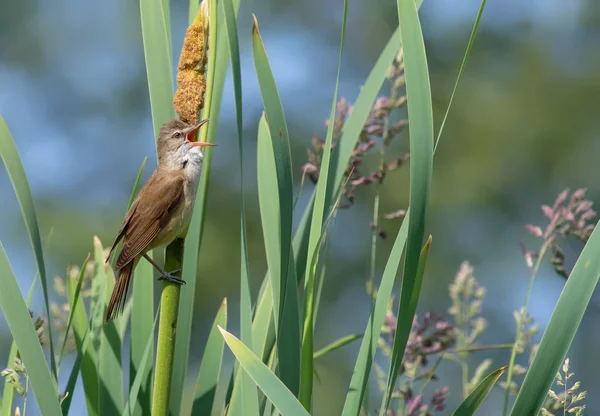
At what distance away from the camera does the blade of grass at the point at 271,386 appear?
119cm

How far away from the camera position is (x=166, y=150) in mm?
1655

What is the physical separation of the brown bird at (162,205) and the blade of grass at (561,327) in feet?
2.26

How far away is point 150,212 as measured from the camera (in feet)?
6.19

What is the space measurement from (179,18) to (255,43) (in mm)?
7369

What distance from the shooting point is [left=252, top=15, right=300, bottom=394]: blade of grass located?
1312mm

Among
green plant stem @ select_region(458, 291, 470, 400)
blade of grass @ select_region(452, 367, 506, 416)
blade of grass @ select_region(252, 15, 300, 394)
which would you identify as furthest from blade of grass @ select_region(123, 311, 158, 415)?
green plant stem @ select_region(458, 291, 470, 400)

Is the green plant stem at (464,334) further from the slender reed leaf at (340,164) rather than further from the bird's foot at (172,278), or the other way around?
the bird's foot at (172,278)

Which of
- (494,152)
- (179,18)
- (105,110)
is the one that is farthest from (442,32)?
(105,110)

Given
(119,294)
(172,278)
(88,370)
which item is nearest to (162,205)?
(119,294)

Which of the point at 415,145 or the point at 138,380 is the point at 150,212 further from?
the point at 415,145

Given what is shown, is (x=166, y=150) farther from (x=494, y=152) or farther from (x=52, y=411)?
(x=494, y=152)

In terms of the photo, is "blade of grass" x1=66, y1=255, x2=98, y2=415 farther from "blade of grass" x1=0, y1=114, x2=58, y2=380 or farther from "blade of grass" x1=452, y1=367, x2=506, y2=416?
"blade of grass" x1=452, y1=367, x2=506, y2=416

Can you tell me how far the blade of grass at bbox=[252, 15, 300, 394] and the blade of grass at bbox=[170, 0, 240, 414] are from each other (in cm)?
16

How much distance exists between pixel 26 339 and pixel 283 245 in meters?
0.44
